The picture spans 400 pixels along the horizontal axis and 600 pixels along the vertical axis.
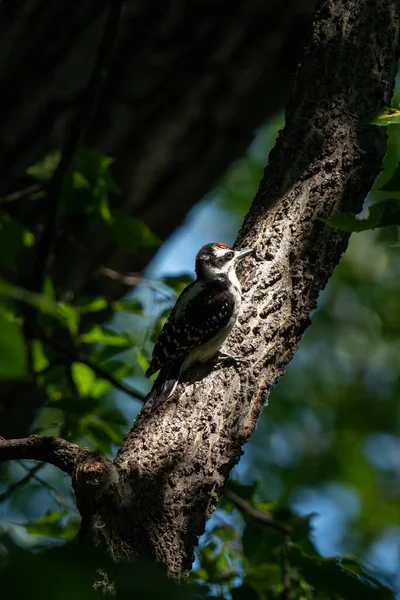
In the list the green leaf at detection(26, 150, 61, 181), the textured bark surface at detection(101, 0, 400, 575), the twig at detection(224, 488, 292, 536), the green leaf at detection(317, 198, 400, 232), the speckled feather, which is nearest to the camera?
the green leaf at detection(317, 198, 400, 232)

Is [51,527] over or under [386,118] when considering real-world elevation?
under

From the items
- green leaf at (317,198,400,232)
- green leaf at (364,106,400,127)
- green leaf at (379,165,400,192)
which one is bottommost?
green leaf at (317,198,400,232)

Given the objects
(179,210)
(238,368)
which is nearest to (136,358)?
(179,210)

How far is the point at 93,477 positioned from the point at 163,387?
2.58 ft

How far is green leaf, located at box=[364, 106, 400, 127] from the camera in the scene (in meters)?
2.14

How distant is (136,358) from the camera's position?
13.7ft

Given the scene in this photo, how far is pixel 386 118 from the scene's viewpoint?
2.18m

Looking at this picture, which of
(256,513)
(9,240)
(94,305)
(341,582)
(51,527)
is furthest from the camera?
(94,305)

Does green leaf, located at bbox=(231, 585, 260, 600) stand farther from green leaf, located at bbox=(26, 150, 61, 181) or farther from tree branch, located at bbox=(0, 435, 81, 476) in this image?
green leaf, located at bbox=(26, 150, 61, 181)

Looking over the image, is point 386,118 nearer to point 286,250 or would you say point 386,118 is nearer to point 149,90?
point 286,250

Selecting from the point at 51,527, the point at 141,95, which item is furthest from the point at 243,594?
the point at 141,95

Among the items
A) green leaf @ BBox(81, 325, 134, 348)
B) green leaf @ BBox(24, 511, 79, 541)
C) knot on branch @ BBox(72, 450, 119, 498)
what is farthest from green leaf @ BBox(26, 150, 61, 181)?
knot on branch @ BBox(72, 450, 119, 498)

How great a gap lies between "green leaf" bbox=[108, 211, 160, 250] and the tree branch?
6.01ft

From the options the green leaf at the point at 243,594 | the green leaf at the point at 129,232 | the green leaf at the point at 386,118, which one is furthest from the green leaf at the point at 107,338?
the green leaf at the point at 386,118
